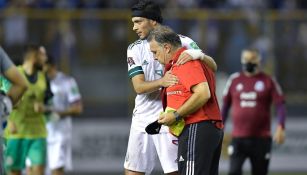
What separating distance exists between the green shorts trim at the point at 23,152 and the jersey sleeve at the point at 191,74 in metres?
5.95

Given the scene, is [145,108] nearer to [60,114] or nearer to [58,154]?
[60,114]

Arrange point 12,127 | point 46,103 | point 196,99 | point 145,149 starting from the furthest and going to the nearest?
point 46,103
point 12,127
point 145,149
point 196,99

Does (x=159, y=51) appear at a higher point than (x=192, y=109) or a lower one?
higher

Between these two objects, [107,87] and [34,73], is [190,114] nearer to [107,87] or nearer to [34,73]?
[34,73]

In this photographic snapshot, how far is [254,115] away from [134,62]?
4.82 metres

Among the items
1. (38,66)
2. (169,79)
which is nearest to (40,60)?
(38,66)

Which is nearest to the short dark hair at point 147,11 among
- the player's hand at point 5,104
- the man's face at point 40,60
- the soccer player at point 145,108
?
the soccer player at point 145,108

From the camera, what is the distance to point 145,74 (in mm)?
10820

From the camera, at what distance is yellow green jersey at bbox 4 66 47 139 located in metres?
15.0

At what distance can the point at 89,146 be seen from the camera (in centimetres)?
2247

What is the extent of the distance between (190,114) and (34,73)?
5.91m

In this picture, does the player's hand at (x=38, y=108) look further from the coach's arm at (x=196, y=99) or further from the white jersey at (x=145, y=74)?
the coach's arm at (x=196, y=99)

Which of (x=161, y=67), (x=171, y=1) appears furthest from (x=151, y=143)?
(x=171, y=1)

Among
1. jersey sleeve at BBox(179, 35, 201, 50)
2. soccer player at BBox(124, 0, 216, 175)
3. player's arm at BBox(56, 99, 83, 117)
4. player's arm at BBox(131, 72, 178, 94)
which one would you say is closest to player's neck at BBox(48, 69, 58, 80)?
player's arm at BBox(56, 99, 83, 117)
